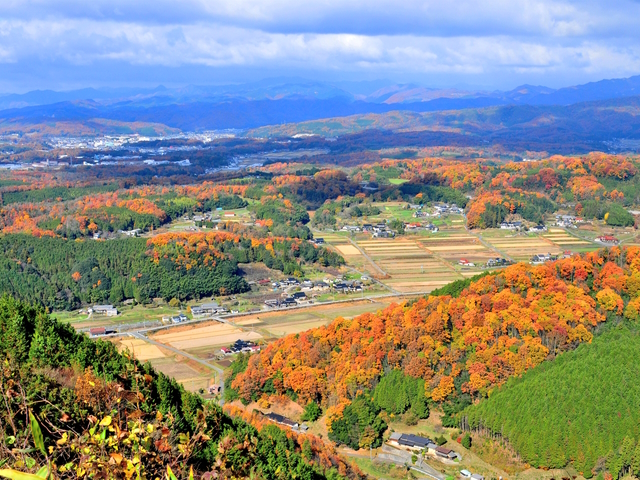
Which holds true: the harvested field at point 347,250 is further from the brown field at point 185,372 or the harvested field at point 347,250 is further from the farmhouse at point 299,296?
the brown field at point 185,372

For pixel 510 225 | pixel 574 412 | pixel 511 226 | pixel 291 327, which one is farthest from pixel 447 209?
pixel 574 412

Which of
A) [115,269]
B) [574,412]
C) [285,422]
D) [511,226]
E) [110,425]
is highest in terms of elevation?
[110,425]

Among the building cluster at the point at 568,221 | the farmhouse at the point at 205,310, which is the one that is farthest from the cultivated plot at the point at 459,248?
the farmhouse at the point at 205,310

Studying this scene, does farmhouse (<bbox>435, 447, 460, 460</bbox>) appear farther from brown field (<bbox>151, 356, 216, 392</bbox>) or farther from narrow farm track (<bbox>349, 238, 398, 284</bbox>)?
narrow farm track (<bbox>349, 238, 398, 284</bbox>)

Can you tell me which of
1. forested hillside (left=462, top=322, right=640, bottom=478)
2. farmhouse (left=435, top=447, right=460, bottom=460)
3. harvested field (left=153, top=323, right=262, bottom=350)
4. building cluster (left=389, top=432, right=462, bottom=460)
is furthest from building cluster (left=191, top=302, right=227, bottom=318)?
farmhouse (left=435, top=447, right=460, bottom=460)

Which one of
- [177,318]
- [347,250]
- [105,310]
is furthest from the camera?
[347,250]

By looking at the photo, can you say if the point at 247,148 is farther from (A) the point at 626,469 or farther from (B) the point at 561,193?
(A) the point at 626,469

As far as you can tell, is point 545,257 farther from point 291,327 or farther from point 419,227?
point 291,327
